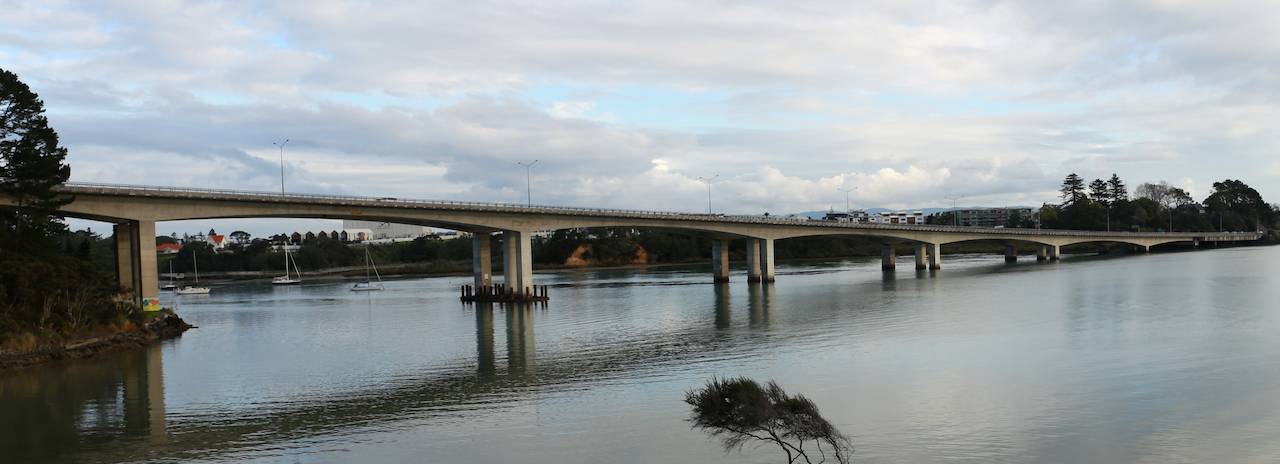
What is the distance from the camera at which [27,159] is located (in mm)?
41656

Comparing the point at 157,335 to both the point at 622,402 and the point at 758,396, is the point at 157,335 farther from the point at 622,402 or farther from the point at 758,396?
the point at 758,396

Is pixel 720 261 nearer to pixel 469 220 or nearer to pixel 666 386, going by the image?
pixel 469 220

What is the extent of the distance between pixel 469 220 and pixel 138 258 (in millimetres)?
22628

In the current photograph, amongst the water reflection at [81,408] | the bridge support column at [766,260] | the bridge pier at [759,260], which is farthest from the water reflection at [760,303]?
the water reflection at [81,408]

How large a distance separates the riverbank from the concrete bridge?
5.02 m

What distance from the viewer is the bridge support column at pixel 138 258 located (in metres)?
49.4

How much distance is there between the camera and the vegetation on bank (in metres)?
34.8

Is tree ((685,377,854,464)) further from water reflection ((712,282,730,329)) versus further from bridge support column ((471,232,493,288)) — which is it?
bridge support column ((471,232,493,288))

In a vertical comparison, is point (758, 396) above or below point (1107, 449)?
above

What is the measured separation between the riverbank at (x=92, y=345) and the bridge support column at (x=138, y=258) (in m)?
2.79

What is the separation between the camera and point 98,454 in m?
18.4

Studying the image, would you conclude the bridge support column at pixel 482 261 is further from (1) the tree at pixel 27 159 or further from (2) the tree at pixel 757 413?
(2) the tree at pixel 757 413

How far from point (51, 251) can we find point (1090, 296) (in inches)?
2388

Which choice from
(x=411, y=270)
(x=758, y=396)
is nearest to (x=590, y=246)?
(x=411, y=270)
